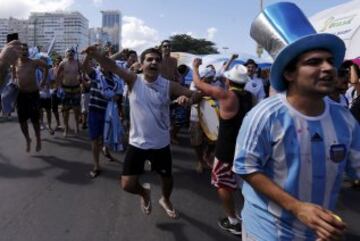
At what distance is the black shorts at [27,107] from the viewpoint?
363 inches

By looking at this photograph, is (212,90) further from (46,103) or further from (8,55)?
(46,103)

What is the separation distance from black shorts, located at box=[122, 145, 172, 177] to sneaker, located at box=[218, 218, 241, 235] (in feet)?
2.84

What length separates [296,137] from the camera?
7.07ft

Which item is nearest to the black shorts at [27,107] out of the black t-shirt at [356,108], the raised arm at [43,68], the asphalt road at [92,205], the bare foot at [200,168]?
the raised arm at [43,68]

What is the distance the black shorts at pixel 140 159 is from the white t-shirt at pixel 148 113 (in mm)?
56

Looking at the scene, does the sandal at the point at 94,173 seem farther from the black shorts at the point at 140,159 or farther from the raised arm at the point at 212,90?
the raised arm at the point at 212,90

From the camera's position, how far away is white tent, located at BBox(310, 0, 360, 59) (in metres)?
13.6

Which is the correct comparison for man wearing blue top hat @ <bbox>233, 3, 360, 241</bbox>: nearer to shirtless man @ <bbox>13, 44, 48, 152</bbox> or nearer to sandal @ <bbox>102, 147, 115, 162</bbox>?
sandal @ <bbox>102, 147, 115, 162</bbox>

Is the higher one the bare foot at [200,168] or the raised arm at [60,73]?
the raised arm at [60,73]

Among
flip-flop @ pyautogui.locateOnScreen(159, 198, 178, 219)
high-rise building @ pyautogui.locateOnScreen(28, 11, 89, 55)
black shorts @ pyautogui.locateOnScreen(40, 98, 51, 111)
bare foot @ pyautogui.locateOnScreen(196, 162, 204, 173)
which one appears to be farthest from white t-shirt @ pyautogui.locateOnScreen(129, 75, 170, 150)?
high-rise building @ pyautogui.locateOnScreen(28, 11, 89, 55)

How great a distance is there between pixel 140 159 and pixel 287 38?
320 centimetres

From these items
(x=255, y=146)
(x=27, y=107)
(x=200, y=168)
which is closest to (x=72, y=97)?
(x=27, y=107)

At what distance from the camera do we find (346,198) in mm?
6613

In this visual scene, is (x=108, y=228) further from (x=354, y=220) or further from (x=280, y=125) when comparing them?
(x=280, y=125)
